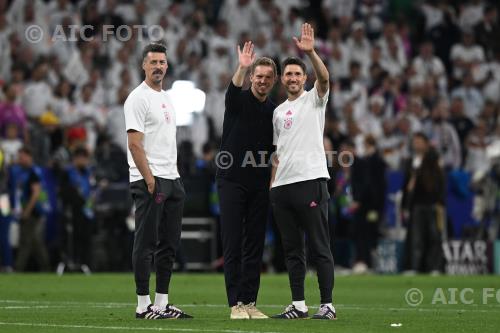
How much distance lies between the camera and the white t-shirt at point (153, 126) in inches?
462

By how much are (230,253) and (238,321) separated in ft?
2.38

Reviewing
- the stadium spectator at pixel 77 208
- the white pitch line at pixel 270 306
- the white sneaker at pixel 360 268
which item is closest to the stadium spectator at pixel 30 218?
the stadium spectator at pixel 77 208

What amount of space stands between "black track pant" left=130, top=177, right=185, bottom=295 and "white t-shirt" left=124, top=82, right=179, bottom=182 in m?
0.12

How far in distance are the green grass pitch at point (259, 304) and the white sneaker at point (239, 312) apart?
95 millimetres

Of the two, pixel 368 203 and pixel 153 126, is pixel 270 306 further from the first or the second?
pixel 368 203

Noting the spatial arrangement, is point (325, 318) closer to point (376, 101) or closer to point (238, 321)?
point (238, 321)

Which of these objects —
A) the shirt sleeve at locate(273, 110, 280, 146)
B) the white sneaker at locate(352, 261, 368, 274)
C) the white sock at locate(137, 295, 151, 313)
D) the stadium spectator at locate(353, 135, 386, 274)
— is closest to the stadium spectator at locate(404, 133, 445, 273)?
the stadium spectator at locate(353, 135, 386, 274)

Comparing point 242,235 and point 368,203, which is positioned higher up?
point 242,235

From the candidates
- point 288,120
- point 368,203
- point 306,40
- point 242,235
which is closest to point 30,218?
point 368,203

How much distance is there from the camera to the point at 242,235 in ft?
40.1

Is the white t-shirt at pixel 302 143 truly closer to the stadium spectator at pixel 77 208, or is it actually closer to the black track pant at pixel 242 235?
the black track pant at pixel 242 235

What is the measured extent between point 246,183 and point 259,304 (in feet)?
9.85

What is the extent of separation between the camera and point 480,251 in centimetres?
2423

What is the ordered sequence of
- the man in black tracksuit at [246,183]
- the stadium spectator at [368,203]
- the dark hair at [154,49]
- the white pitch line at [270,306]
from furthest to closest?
the stadium spectator at [368,203] < the white pitch line at [270,306] < the man in black tracksuit at [246,183] < the dark hair at [154,49]
